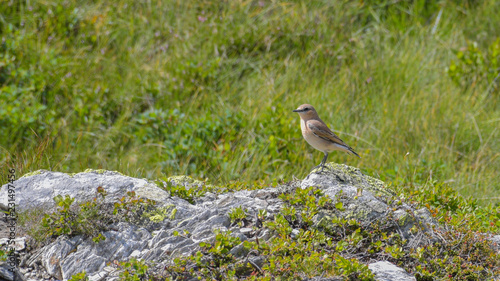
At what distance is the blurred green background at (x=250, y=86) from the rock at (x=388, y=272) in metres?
2.64

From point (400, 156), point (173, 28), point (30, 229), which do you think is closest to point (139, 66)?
point (173, 28)

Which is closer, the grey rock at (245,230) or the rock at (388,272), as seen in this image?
the rock at (388,272)

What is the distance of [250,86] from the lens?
8.69 m

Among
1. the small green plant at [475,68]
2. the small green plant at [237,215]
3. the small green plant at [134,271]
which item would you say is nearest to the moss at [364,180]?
the small green plant at [237,215]

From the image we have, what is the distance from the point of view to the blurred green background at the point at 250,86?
7336 mm

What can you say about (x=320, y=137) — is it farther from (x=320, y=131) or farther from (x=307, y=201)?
(x=307, y=201)

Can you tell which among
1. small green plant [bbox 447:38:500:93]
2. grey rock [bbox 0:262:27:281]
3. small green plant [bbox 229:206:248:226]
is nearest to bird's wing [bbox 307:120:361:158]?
small green plant [bbox 229:206:248:226]

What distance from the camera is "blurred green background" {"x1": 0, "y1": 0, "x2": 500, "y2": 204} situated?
734cm

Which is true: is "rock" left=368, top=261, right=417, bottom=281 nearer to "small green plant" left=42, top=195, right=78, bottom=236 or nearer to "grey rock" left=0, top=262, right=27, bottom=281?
"small green plant" left=42, top=195, right=78, bottom=236

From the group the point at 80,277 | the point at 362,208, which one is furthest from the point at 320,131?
the point at 80,277

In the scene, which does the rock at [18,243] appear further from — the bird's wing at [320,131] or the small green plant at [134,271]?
the bird's wing at [320,131]

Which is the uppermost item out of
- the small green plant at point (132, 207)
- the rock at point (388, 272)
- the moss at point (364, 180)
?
the small green plant at point (132, 207)

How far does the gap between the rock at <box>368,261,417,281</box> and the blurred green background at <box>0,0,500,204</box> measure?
264cm

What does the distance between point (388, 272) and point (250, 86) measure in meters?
5.06
